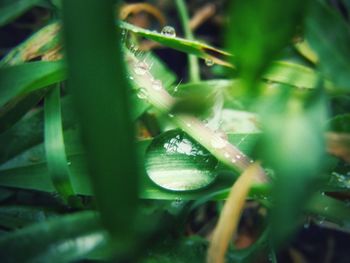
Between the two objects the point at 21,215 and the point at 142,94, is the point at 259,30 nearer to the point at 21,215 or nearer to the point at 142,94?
the point at 142,94

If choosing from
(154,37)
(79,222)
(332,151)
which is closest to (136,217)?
(79,222)

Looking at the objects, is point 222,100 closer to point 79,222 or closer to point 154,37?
point 154,37

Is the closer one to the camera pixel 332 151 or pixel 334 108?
pixel 332 151

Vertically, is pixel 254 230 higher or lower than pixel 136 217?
lower

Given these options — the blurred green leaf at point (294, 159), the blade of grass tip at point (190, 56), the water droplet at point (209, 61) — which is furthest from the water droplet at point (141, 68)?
the blurred green leaf at point (294, 159)

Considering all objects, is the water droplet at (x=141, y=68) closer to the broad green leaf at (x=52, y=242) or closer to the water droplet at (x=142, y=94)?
the water droplet at (x=142, y=94)

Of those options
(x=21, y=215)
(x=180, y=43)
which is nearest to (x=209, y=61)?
(x=180, y=43)

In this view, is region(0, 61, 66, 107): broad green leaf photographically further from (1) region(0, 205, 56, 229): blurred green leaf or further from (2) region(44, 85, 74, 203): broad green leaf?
(1) region(0, 205, 56, 229): blurred green leaf
